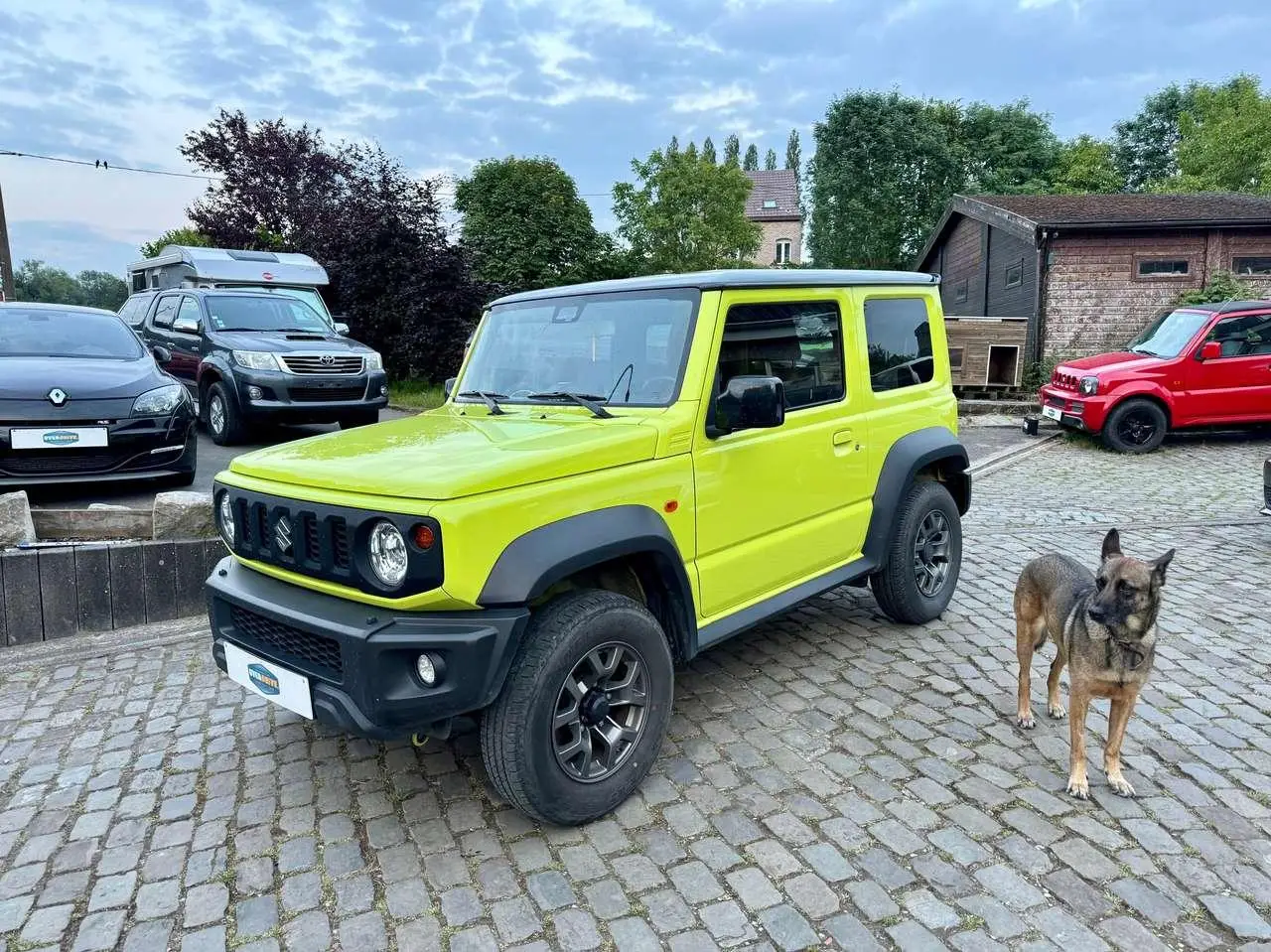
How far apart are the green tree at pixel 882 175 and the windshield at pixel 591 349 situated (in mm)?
39305

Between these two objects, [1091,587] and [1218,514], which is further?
[1218,514]

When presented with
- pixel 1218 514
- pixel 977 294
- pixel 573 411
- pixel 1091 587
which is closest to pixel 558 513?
pixel 573 411

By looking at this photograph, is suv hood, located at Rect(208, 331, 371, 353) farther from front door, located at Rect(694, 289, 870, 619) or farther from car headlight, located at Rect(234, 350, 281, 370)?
front door, located at Rect(694, 289, 870, 619)

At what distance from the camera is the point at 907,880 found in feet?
8.66

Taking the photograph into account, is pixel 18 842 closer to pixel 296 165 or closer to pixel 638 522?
pixel 638 522

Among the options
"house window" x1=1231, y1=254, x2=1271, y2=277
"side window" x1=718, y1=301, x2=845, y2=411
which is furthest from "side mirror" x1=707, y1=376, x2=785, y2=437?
"house window" x1=1231, y1=254, x2=1271, y2=277

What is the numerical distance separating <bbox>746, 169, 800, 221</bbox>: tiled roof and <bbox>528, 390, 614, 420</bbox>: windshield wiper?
57830 millimetres

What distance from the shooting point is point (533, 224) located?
37.3m

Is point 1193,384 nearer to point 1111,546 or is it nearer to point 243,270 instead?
point 1111,546

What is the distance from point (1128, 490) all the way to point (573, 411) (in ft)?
26.8

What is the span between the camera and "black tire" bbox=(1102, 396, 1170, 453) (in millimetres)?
11492

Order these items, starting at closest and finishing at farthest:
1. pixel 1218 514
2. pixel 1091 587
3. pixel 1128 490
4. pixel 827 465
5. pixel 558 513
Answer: pixel 558 513 → pixel 1091 587 → pixel 827 465 → pixel 1218 514 → pixel 1128 490

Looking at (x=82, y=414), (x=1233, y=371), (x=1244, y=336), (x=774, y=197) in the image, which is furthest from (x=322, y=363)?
(x=774, y=197)

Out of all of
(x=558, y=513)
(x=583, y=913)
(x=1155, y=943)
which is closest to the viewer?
(x=1155, y=943)
